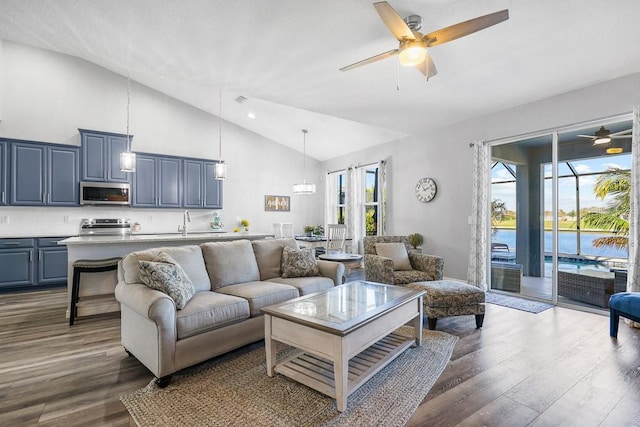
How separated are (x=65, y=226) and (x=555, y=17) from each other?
7.59m

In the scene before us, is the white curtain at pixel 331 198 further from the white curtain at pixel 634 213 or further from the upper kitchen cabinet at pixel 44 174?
the white curtain at pixel 634 213

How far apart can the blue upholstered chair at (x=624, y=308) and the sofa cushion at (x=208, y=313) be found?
3533 mm

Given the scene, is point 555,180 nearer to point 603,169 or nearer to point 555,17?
point 603,169

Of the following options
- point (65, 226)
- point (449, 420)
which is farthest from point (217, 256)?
point (65, 226)

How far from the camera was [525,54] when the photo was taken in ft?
10.8

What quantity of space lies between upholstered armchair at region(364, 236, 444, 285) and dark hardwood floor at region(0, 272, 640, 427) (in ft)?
2.33

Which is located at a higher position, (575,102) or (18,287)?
(575,102)

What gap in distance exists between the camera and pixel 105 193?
5.74m

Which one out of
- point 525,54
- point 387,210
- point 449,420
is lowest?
point 449,420

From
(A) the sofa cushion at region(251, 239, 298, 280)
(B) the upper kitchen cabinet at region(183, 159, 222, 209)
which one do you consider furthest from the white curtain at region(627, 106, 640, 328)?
(B) the upper kitchen cabinet at region(183, 159, 222, 209)

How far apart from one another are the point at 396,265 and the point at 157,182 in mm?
4979

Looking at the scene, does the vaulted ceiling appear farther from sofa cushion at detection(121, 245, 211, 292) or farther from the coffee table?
the coffee table

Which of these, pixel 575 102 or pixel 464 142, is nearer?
pixel 575 102

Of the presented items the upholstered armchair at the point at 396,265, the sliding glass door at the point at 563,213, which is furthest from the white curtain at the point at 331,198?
the sliding glass door at the point at 563,213
